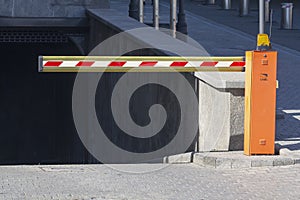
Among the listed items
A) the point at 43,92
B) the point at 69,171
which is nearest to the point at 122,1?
the point at 43,92

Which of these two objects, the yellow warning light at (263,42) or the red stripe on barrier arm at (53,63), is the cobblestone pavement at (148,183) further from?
the yellow warning light at (263,42)

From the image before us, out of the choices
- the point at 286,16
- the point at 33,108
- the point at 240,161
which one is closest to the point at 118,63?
the point at 240,161

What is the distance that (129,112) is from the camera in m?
14.7

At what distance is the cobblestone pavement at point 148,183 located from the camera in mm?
8969

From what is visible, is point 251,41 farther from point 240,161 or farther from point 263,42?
point 240,161

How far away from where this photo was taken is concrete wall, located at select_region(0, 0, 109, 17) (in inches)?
809

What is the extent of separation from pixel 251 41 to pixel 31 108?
8.67 metres

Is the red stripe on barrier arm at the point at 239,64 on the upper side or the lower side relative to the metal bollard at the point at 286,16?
upper

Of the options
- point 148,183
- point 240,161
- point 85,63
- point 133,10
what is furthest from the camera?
point 133,10

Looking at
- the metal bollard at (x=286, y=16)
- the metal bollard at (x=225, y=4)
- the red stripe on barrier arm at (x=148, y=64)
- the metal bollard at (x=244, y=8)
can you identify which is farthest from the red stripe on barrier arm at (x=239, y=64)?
the metal bollard at (x=225, y=4)

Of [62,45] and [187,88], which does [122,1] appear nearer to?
[62,45]

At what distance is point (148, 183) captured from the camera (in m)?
9.55

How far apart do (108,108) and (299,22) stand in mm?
10746

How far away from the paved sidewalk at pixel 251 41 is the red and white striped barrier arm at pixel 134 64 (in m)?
1.11
